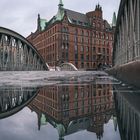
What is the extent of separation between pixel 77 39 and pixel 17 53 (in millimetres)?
50572

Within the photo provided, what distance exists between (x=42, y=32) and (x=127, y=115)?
310ft

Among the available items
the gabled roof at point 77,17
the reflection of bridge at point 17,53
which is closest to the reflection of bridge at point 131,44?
the reflection of bridge at point 17,53

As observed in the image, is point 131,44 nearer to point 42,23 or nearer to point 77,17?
point 77,17

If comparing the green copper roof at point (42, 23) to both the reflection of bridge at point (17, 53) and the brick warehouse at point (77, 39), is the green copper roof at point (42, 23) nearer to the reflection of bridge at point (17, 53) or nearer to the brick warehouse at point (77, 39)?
the brick warehouse at point (77, 39)

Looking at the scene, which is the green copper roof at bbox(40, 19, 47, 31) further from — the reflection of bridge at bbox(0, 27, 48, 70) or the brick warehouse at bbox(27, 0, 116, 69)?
the reflection of bridge at bbox(0, 27, 48, 70)

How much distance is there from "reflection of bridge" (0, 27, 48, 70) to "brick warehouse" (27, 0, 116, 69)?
37213mm

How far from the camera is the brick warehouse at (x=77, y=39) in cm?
8141

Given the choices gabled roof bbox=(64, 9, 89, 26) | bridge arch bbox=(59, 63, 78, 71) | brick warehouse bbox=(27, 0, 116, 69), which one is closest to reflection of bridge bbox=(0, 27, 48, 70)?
bridge arch bbox=(59, 63, 78, 71)

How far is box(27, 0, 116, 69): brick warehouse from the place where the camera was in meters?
81.4

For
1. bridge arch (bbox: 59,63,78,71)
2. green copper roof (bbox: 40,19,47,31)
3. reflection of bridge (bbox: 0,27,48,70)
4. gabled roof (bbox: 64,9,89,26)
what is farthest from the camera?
green copper roof (bbox: 40,19,47,31)

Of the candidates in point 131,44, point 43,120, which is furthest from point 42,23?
point 43,120

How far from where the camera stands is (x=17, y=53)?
1451 inches

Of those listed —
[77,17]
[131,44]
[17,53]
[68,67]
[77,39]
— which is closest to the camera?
[131,44]

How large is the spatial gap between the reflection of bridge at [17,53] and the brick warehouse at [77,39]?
3721 centimetres
